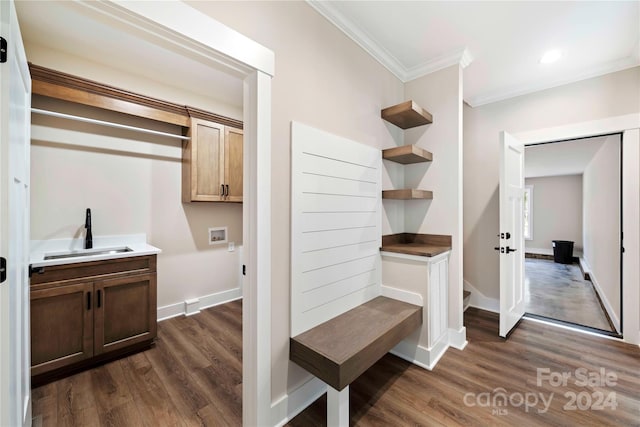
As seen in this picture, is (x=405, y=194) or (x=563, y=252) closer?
(x=405, y=194)

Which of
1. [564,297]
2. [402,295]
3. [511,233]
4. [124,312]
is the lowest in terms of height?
[564,297]

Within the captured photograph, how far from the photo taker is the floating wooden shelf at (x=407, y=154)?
2.28 m

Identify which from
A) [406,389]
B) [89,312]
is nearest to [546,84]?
[406,389]

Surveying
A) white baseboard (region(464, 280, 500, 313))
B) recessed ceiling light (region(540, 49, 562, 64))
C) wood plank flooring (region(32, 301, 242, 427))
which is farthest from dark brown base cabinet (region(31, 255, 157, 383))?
recessed ceiling light (region(540, 49, 562, 64))

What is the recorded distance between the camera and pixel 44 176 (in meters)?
2.22

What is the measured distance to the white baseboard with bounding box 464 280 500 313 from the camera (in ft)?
10.4

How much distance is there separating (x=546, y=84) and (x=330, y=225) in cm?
302

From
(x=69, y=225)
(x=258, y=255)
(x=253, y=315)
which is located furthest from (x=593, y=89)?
(x=69, y=225)

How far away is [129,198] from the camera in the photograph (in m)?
2.71

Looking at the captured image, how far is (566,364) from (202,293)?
3757 mm

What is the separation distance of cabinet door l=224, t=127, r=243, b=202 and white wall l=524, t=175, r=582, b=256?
7754mm

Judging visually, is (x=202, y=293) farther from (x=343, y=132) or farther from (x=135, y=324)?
(x=343, y=132)

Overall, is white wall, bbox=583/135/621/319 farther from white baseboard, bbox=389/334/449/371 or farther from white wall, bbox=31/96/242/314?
white wall, bbox=31/96/242/314

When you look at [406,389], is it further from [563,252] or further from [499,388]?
[563,252]
